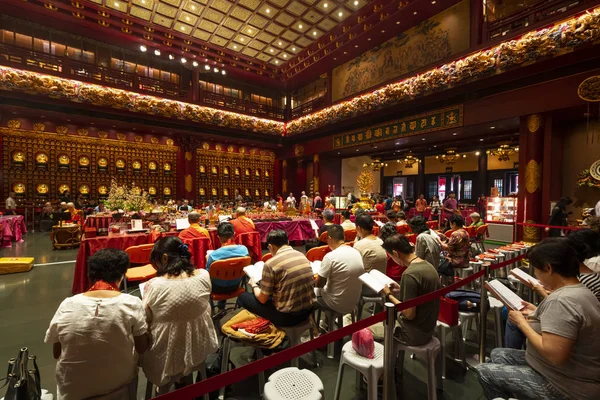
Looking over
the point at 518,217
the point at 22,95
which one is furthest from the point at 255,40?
the point at 518,217

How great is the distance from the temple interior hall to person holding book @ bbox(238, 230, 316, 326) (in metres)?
0.02

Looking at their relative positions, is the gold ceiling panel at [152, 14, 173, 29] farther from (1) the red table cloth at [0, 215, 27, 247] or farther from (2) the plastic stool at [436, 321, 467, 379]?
(2) the plastic stool at [436, 321, 467, 379]

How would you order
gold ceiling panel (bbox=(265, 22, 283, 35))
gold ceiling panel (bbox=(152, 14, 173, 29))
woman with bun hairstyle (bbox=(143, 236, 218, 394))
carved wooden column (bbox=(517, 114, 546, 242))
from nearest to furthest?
woman with bun hairstyle (bbox=(143, 236, 218, 394))
carved wooden column (bbox=(517, 114, 546, 242))
gold ceiling panel (bbox=(152, 14, 173, 29))
gold ceiling panel (bbox=(265, 22, 283, 35))

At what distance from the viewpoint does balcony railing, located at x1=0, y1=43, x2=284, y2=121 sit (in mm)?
9211

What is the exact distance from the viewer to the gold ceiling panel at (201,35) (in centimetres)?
1162

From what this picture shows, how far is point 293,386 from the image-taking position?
135 cm

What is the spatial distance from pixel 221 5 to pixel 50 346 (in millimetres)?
11246

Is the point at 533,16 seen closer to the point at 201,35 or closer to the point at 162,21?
the point at 201,35

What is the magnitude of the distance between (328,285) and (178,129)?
40.2 feet

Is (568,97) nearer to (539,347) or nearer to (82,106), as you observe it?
(539,347)

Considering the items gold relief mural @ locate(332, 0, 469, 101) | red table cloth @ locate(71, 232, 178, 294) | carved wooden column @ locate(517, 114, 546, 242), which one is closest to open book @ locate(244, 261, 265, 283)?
red table cloth @ locate(71, 232, 178, 294)

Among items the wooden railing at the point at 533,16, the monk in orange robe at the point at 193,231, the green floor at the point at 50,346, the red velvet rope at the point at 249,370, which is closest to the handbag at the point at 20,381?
the green floor at the point at 50,346

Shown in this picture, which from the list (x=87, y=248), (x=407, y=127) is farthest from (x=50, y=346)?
(x=407, y=127)

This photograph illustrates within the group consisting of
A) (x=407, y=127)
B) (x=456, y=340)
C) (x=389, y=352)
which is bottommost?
(x=456, y=340)
